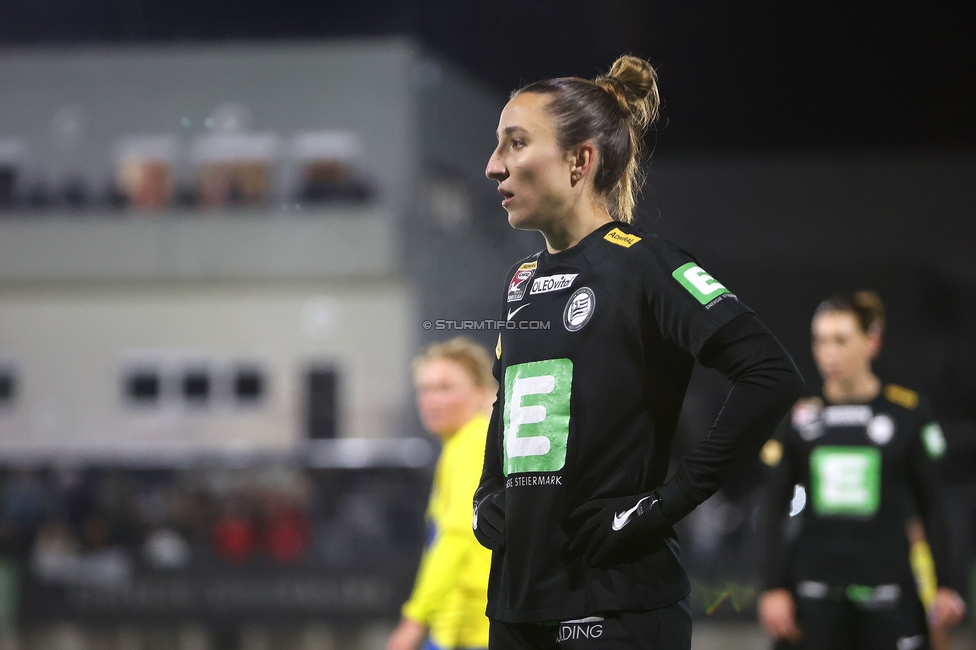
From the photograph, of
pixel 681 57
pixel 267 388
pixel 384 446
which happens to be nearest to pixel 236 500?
pixel 384 446

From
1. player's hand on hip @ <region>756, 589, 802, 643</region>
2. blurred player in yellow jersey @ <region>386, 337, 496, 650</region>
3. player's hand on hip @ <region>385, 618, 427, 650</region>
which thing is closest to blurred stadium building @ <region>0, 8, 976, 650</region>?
player's hand on hip @ <region>756, 589, 802, 643</region>

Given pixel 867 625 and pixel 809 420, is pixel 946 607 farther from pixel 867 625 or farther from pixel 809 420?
pixel 809 420

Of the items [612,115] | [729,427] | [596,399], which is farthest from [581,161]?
[729,427]

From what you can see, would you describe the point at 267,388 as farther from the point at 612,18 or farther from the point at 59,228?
the point at 612,18

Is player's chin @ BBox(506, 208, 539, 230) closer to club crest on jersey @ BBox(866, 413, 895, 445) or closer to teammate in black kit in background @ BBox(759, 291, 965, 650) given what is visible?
teammate in black kit in background @ BBox(759, 291, 965, 650)

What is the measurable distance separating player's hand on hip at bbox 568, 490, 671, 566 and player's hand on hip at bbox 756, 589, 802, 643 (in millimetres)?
2507

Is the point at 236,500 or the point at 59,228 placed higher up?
the point at 59,228

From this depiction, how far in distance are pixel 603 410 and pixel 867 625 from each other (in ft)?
8.33

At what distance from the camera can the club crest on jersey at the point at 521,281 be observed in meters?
2.14

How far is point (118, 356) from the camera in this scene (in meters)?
19.1

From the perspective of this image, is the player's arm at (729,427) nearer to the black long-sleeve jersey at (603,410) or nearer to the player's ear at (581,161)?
the black long-sleeve jersey at (603,410)

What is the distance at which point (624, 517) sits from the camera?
1.90 m

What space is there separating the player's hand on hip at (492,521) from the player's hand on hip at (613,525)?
0.15 meters

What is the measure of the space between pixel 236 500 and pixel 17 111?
8.70 meters
